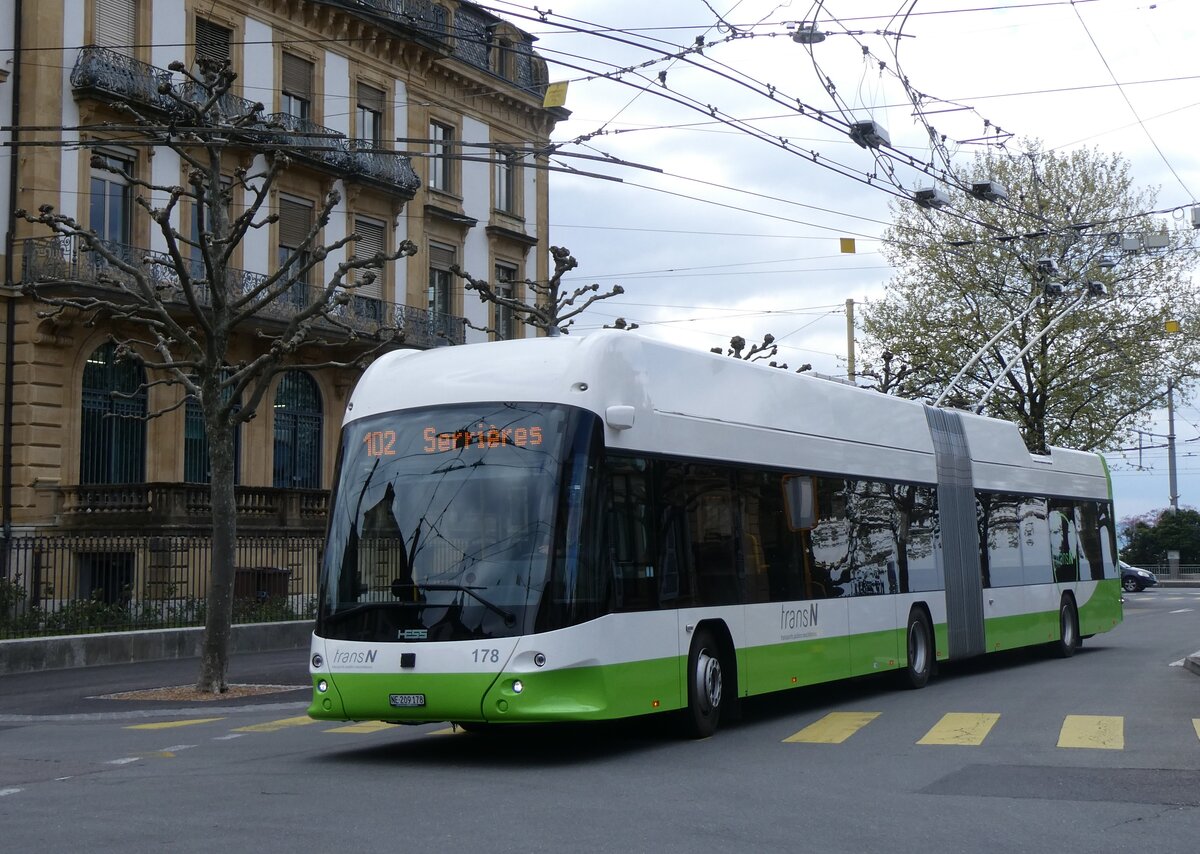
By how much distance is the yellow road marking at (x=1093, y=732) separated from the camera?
12.1 meters

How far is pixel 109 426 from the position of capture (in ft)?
105

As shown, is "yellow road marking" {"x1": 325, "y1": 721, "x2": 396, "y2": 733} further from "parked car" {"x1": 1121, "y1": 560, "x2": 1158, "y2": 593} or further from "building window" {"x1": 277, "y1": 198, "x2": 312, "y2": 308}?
"parked car" {"x1": 1121, "y1": 560, "x2": 1158, "y2": 593}

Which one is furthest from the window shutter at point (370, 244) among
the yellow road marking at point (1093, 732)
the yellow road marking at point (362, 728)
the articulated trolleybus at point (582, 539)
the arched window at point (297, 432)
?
the yellow road marking at point (1093, 732)

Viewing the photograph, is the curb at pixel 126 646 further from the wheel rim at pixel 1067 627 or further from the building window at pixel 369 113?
the building window at pixel 369 113

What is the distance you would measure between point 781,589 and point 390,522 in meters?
4.24

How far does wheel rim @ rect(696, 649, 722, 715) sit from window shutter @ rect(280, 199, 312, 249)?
25075 mm

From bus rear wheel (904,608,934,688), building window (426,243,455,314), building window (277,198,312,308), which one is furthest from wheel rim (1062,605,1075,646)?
building window (426,243,455,314)

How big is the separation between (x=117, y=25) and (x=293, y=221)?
6.49 metres

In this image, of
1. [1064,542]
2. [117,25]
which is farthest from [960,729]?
[117,25]

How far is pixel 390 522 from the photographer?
11742 mm

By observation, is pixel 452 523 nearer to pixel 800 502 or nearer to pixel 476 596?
pixel 476 596

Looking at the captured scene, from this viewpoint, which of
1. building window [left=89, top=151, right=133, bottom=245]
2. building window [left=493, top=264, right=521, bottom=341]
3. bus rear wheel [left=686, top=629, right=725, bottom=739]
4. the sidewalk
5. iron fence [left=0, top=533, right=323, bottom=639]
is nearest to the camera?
bus rear wheel [left=686, top=629, right=725, bottom=739]

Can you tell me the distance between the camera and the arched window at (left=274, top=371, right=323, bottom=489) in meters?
36.4

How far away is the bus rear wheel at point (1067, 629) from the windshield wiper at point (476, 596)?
13741 millimetres
